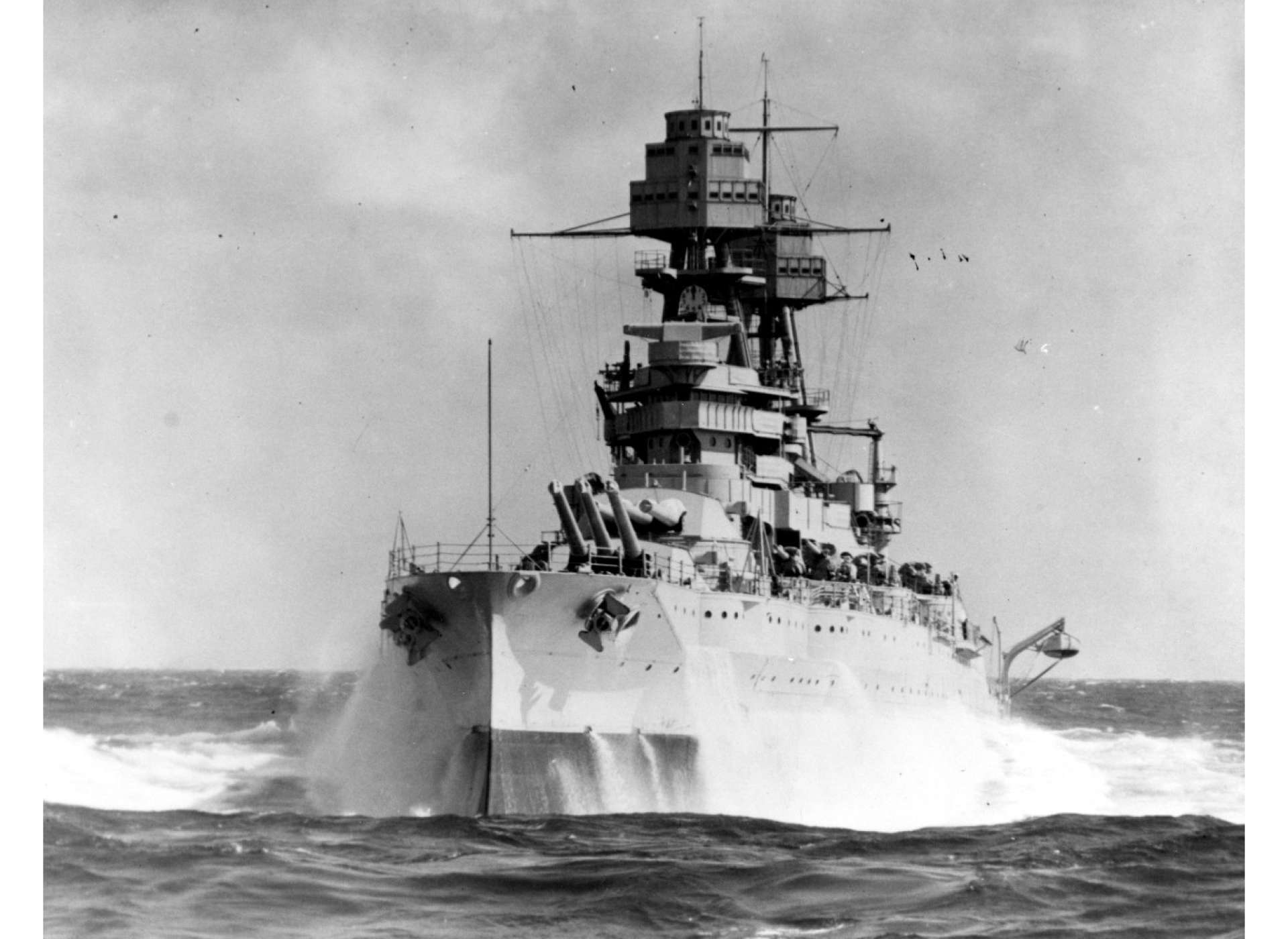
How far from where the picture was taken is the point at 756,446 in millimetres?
41750

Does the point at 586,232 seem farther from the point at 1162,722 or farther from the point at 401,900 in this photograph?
the point at 1162,722

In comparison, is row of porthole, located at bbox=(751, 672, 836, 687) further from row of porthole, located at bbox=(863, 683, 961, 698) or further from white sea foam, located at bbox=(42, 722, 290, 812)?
white sea foam, located at bbox=(42, 722, 290, 812)

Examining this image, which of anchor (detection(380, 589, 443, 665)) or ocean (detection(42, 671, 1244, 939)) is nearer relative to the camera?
ocean (detection(42, 671, 1244, 939))

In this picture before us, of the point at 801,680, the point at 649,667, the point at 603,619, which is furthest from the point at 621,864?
the point at 801,680

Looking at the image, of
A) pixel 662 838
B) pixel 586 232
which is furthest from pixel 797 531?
pixel 662 838

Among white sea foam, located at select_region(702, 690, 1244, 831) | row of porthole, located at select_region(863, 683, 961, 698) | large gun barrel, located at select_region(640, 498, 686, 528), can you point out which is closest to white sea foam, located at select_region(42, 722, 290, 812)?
large gun barrel, located at select_region(640, 498, 686, 528)

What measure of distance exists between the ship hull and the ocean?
2.06 ft

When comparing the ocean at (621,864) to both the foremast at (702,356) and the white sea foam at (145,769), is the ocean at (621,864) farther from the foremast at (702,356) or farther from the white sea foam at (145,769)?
the foremast at (702,356)

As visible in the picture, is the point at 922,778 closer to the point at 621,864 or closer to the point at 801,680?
the point at 801,680

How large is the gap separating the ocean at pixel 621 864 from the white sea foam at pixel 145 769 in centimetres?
13

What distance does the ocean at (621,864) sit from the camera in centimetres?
2244

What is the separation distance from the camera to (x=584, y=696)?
3112 centimetres

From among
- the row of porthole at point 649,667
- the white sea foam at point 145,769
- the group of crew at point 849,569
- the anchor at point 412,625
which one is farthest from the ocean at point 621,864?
the group of crew at point 849,569

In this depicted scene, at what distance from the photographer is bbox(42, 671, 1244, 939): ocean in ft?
73.6
